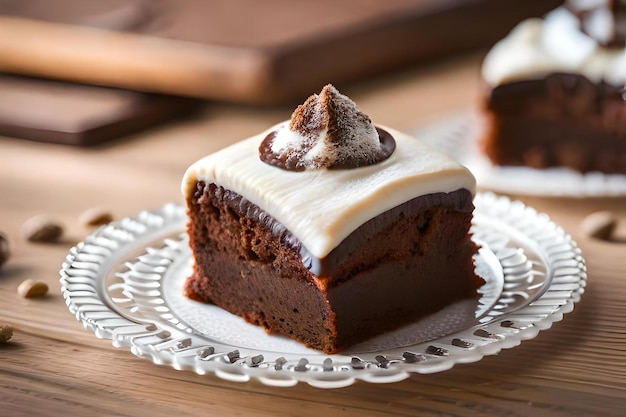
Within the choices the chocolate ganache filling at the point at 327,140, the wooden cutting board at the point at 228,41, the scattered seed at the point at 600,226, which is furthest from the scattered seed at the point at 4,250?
the scattered seed at the point at 600,226

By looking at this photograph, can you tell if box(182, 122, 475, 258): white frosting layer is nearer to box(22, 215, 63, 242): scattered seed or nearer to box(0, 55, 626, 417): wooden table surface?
box(0, 55, 626, 417): wooden table surface

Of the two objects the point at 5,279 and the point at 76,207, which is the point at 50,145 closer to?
the point at 76,207

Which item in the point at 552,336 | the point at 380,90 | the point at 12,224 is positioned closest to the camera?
the point at 552,336

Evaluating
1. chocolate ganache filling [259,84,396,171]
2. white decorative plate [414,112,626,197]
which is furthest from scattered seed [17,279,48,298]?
white decorative plate [414,112,626,197]

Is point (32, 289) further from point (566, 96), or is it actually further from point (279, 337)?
point (566, 96)

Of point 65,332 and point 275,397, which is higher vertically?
point 65,332

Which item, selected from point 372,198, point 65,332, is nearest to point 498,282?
point 372,198

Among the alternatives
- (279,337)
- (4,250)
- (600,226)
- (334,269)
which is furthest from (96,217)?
(600,226)
